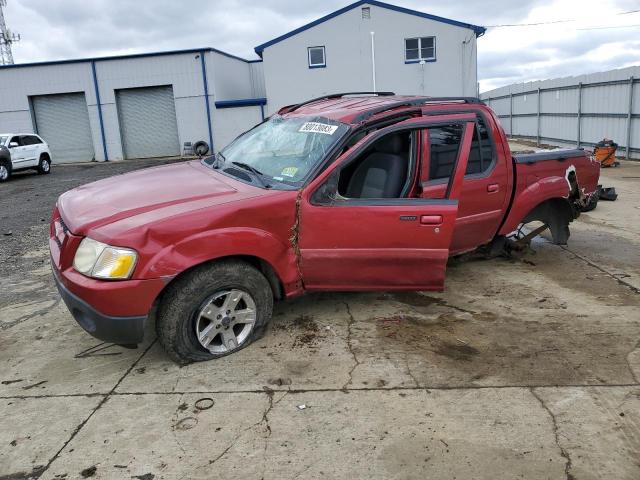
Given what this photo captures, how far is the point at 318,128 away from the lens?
4227 millimetres

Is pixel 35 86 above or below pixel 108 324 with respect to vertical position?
above

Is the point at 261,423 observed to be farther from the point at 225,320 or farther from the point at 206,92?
the point at 206,92

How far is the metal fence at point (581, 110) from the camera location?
50.2 feet

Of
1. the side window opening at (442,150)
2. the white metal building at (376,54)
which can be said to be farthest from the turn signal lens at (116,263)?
the white metal building at (376,54)

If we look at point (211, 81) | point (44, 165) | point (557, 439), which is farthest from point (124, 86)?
point (557, 439)

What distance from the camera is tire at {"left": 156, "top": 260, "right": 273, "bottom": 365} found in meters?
3.44

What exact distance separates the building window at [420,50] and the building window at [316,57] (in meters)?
3.88

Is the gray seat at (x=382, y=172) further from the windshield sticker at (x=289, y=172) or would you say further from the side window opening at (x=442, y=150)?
the windshield sticker at (x=289, y=172)

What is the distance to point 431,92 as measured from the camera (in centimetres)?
2477

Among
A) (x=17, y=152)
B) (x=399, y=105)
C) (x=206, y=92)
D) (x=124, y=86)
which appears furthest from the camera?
(x=124, y=86)

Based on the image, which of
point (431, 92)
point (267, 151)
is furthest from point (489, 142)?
point (431, 92)

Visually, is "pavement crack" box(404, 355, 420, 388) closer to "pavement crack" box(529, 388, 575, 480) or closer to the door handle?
"pavement crack" box(529, 388, 575, 480)

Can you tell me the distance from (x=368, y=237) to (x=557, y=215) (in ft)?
9.76

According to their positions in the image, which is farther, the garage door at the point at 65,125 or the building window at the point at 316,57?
the garage door at the point at 65,125
